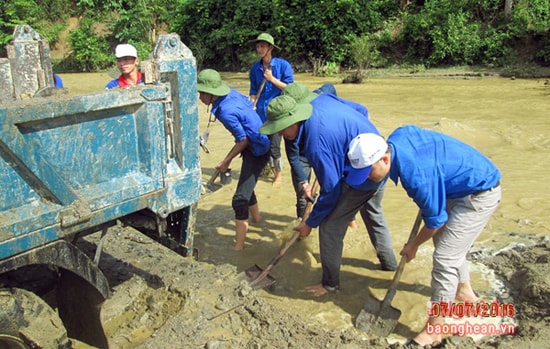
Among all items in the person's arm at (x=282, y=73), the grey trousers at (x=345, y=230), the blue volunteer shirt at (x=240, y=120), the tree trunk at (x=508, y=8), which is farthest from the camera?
the tree trunk at (x=508, y=8)

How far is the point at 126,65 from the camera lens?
5.00m

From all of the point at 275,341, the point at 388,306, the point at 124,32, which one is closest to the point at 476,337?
the point at 388,306

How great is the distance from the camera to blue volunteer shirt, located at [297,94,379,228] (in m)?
3.45

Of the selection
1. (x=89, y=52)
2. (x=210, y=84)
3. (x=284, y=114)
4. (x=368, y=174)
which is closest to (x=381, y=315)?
(x=368, y=174)

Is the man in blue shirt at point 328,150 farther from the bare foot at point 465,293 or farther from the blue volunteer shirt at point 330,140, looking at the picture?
the bare foot at point 465,293

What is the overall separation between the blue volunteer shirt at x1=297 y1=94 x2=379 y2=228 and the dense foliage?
1391 cm

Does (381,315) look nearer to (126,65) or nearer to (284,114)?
(284,114)

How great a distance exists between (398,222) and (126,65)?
3233 millimetres

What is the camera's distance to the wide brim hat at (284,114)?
11.5ft

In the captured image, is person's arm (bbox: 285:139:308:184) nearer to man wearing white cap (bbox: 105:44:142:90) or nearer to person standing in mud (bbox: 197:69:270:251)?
person standing in mud (bbox: 197:69:270:251)

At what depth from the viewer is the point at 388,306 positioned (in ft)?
11.6

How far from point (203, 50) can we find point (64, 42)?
32.0ft

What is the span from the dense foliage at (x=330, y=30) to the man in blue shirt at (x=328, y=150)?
45.6 ft

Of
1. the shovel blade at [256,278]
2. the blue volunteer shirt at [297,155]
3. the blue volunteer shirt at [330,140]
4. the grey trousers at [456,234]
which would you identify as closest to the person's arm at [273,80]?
the blue volunteer shirt at [297,155]
